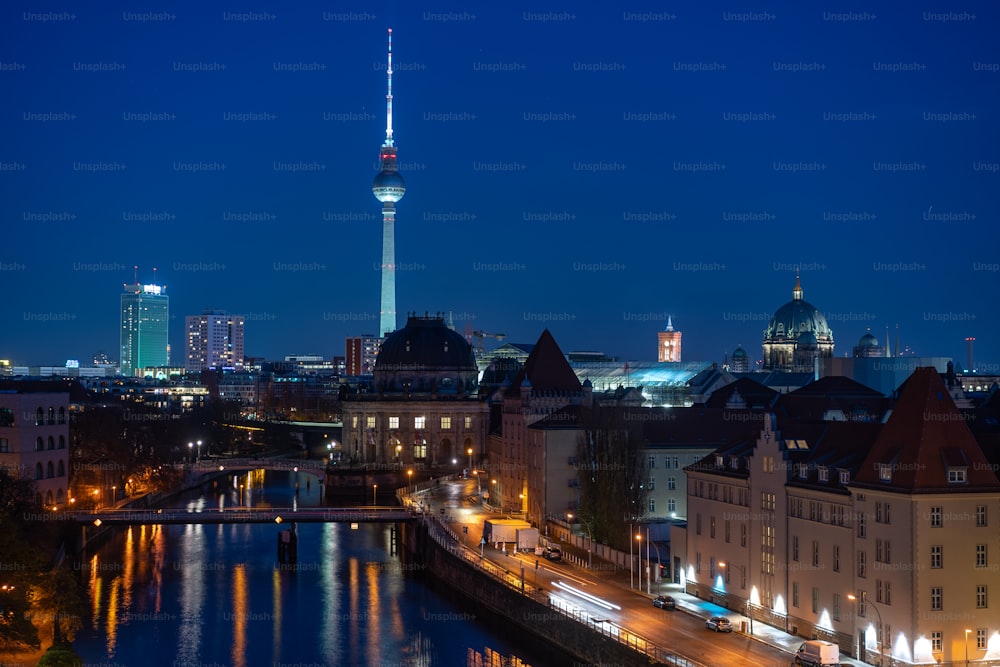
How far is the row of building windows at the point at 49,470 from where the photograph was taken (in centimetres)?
9419

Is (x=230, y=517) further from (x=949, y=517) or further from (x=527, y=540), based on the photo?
(x=949, y=517)

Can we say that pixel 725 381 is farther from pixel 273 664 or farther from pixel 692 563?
pixel 273 664

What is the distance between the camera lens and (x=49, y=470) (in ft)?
315

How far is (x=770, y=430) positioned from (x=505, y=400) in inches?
1924

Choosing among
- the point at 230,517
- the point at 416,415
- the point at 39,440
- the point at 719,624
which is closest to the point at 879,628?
the point at 719,624

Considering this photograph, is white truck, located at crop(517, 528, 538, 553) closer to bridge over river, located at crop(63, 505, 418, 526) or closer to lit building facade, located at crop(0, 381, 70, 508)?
bridge over river, located at crop(63, 505, 418, 526)

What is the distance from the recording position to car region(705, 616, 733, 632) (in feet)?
176

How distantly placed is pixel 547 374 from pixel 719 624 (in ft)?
167

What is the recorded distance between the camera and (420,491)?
395 ft

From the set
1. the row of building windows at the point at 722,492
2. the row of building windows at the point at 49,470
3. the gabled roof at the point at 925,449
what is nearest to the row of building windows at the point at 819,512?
the gabled roof at the point at 925,449

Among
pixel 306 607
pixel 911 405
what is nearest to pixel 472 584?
pixel 306 607

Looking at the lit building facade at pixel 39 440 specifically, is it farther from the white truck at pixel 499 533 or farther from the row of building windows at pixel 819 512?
the row of building windows at pixel 819 512

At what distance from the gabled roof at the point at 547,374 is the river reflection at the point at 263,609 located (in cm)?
1560

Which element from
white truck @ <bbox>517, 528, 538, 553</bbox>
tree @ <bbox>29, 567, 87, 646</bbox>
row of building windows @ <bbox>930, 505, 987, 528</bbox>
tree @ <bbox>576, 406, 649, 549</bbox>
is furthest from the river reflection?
row of building windows @ <bbox>930, 505, 987, 528</bbox>
